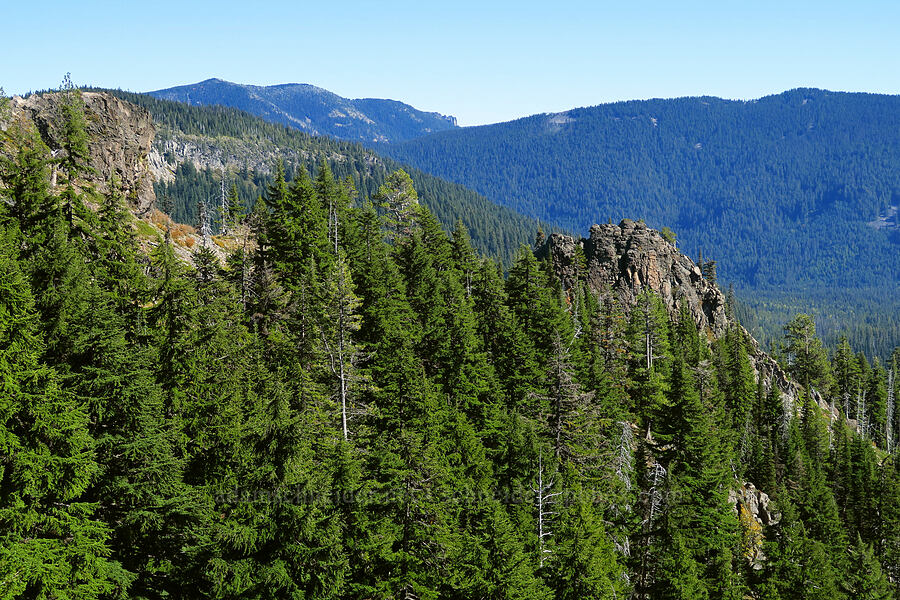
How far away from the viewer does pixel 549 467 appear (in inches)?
1467

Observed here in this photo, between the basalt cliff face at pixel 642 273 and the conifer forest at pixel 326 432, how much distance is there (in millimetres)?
31027

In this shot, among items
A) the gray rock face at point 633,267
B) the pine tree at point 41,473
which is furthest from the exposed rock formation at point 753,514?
the pine tree at point 41,473

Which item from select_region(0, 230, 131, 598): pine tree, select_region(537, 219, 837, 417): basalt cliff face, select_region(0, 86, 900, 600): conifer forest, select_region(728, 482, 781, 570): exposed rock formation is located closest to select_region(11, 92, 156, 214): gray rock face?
select_region(0, 86, 900, 600): conifer forest

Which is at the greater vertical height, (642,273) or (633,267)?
(633,267)

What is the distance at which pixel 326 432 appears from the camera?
101 feet

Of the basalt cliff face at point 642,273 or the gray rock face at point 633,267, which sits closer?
the basalt cliff face at point 642,273

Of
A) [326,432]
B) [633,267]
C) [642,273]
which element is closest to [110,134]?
[326,432]

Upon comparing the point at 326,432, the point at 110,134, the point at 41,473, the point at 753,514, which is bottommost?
the point at 753,514

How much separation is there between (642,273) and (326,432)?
7567 centimetres

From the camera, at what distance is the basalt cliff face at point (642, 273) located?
94875mm

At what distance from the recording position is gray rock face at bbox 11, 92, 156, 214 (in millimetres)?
52438

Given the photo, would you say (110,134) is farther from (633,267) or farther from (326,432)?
(633,267)

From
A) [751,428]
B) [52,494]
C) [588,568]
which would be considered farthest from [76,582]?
[751,428]

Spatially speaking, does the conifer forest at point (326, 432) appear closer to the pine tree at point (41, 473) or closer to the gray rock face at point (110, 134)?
the pine tree at point (41, 473)
